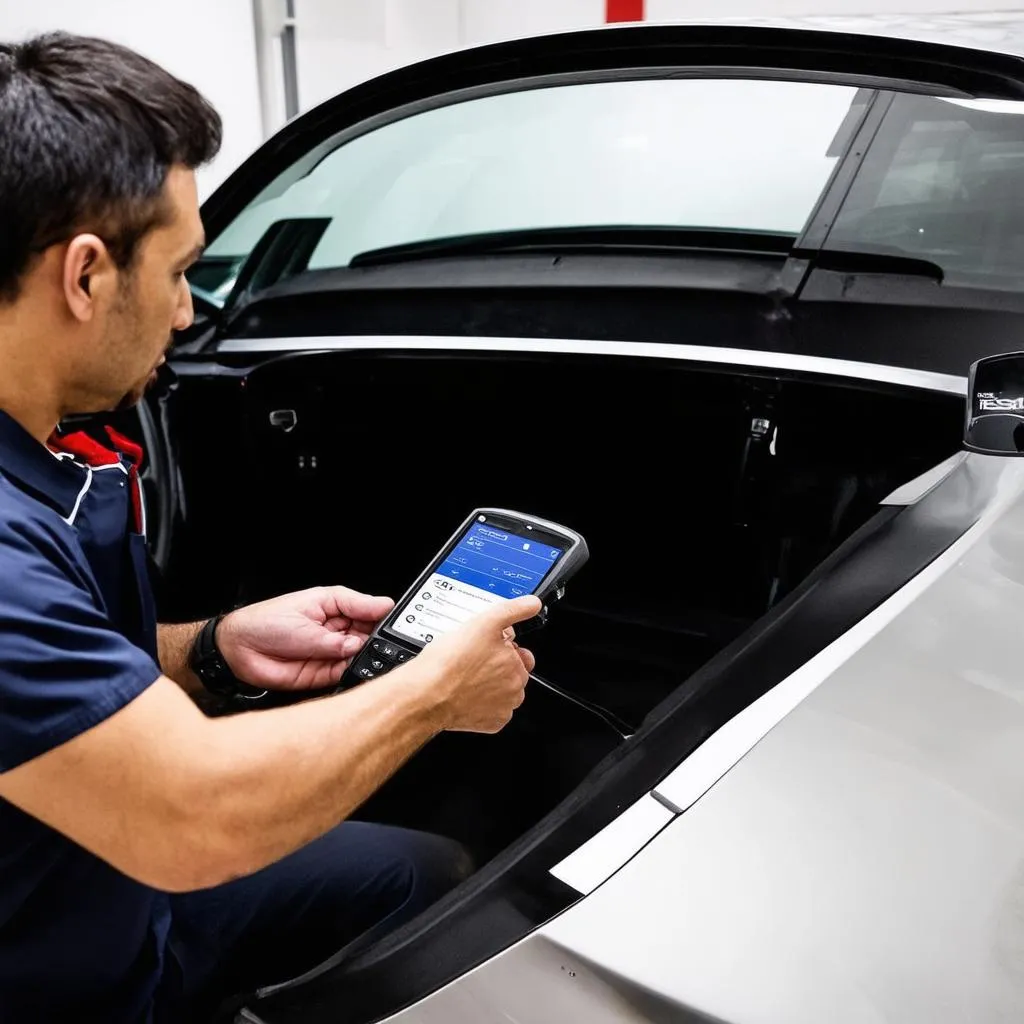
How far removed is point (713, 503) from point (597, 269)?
16.6 inches

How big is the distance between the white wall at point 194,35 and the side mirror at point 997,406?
3.63 metres

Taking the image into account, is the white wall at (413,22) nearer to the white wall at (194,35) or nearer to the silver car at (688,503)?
the white wall at (194,35)

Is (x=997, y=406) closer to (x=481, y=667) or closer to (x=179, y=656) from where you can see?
(x=481, y=667)

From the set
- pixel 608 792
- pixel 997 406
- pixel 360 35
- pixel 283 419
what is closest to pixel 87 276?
pixel 608 792

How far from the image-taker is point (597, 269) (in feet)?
5.43

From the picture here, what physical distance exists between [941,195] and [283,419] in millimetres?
1006

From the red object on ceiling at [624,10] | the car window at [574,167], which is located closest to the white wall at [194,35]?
the car window at [574,167]

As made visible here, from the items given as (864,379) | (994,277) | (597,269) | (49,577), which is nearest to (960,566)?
(864,379)

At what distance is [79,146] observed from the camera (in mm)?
700

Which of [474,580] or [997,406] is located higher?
[997,406]

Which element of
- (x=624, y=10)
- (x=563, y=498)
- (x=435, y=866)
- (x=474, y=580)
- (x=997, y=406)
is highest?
(x=624, y=10)

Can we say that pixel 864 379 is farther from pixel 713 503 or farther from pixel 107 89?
pixel 107 89

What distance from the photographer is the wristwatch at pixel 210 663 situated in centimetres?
114

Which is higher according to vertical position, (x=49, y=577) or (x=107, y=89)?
(x=107, y=89)
